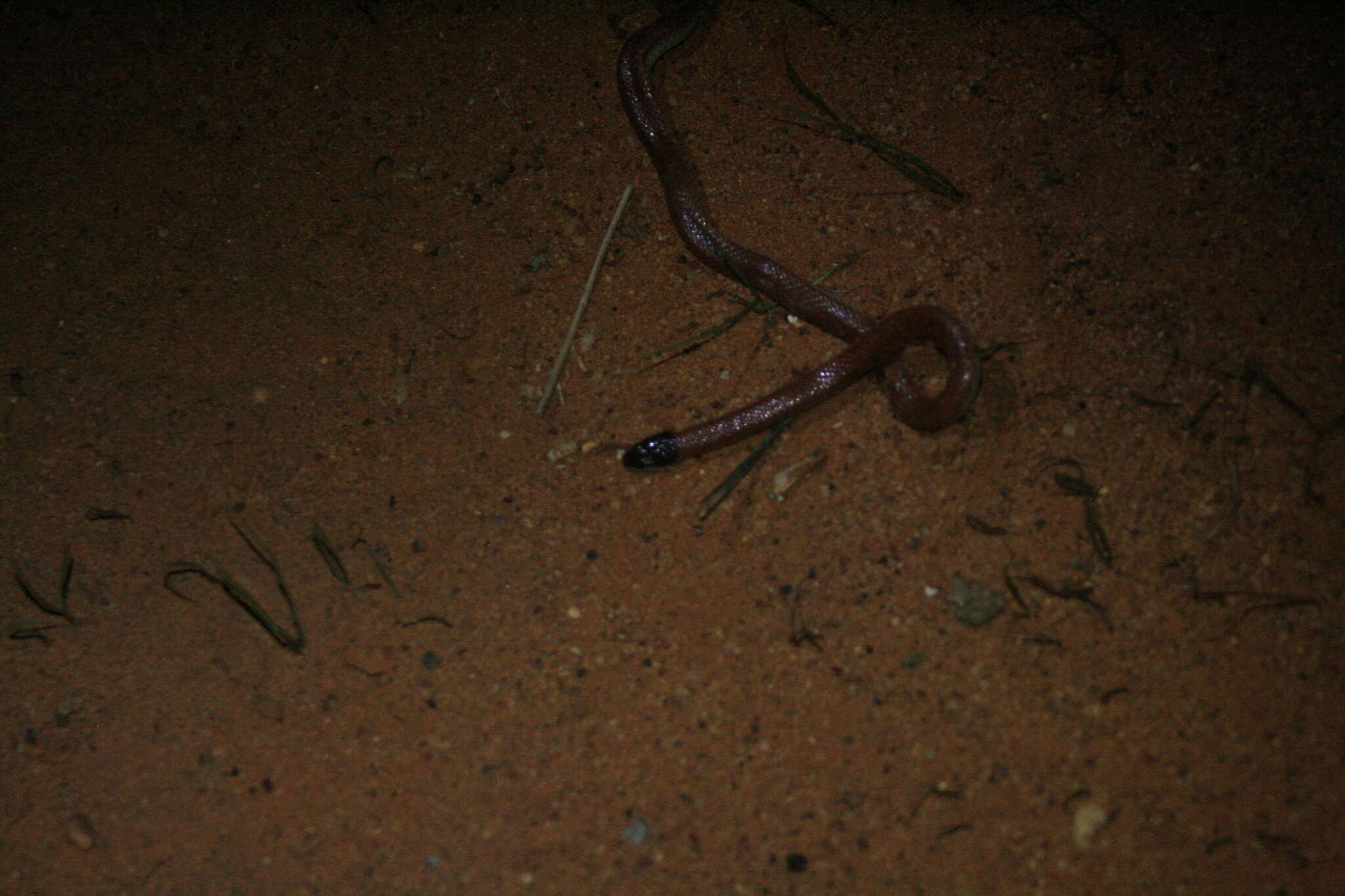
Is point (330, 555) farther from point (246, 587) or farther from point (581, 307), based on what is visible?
point (581, 307)

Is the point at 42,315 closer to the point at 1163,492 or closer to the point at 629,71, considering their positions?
the point at 629,71

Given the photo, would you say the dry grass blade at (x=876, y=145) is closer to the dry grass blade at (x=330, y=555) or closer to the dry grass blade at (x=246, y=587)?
the dry grass blade at (x=330, y=555)

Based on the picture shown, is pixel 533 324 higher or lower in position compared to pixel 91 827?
higher

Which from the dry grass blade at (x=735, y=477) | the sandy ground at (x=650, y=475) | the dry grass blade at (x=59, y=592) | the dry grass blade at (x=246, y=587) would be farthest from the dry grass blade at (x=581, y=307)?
the dry grass blade at (x=59, y=592)

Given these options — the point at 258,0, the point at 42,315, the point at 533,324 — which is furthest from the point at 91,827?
the point at 258,0

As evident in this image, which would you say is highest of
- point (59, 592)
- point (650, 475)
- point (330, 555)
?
point (650, 475)

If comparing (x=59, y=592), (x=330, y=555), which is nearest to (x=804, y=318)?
(x=330, y=555)

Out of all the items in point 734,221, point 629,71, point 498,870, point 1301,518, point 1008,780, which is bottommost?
point 498,870
